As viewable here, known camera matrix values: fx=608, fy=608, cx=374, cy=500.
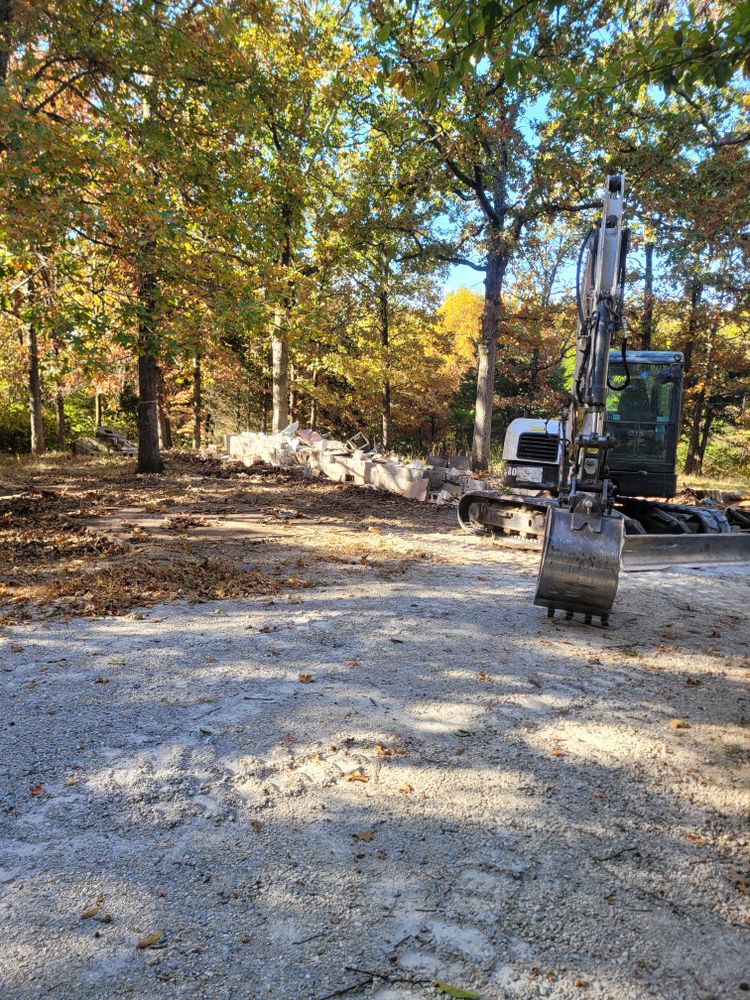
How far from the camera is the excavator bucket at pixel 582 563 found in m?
5.27

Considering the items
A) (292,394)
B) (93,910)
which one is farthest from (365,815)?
(292,394)

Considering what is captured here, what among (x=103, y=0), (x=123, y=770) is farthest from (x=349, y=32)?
(x=123, y=770)

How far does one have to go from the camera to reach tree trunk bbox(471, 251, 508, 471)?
1816 centimetres

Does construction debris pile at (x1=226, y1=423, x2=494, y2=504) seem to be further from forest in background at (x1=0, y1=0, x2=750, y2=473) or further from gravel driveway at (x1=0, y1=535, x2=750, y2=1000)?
gravel driveway at (x1=0, y1=535, x2=750, y2=1000)

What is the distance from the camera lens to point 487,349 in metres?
18.3

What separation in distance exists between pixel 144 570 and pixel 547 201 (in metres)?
14.6

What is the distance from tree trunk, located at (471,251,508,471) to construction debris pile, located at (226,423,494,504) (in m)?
0.76

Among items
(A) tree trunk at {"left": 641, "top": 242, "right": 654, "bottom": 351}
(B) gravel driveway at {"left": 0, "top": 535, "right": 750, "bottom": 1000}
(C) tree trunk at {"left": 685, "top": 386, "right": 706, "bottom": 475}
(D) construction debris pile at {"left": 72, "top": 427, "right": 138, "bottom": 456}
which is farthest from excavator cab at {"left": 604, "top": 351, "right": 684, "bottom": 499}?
(C) tree trunk at {"left": 685, "top": 386, "right": 706, "bottom": 475}

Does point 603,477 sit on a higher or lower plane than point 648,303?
lower

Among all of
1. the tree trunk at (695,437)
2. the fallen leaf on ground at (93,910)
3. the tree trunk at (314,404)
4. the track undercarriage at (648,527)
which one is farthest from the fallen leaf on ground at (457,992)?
the tree trunk at (695,437)

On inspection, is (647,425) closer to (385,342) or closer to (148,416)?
(148,416)

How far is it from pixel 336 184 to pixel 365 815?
59.6ft

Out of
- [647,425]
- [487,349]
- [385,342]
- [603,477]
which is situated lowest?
[603,477]

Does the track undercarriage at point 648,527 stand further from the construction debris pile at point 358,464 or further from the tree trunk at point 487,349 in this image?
the tree trunk at point 487,349
